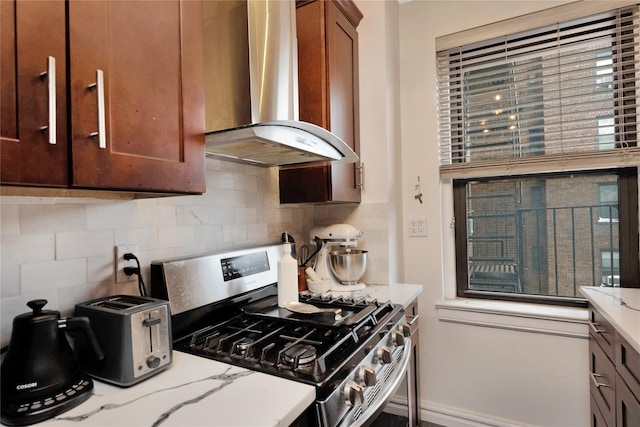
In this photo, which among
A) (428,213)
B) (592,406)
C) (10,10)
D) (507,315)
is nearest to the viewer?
(10,10)

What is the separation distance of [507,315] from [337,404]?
147 cm

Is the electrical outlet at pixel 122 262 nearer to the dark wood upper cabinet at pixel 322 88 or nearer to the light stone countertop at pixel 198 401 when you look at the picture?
the light stone countertop at pixel 198 401

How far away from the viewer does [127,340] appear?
795 millimetres

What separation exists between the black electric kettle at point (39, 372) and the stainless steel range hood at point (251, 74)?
0.66m

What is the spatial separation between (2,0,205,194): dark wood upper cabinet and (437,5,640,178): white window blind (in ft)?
5.36

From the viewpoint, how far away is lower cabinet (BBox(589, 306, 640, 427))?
1051 millimetres

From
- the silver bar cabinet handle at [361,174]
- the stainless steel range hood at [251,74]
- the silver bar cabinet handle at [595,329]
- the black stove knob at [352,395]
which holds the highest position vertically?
the stainless steel range hood at [251,74]

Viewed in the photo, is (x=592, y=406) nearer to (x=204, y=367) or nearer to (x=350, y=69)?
(x=204, y=367)

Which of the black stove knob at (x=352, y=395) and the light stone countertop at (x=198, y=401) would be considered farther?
the black stove knob at (x=352, y=395)

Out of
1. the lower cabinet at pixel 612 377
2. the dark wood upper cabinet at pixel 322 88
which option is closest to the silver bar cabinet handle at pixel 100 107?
the dark wood upper cabinet at pixel 322 88

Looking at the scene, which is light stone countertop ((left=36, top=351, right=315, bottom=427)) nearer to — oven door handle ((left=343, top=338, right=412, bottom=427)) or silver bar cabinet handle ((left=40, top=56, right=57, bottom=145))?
oven door handle ((left=343, top=338, right=412, bottom=427))

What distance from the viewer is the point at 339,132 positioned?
5.80 feet

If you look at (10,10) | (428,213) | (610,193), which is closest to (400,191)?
(428,213)

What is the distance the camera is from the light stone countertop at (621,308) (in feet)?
3.44
